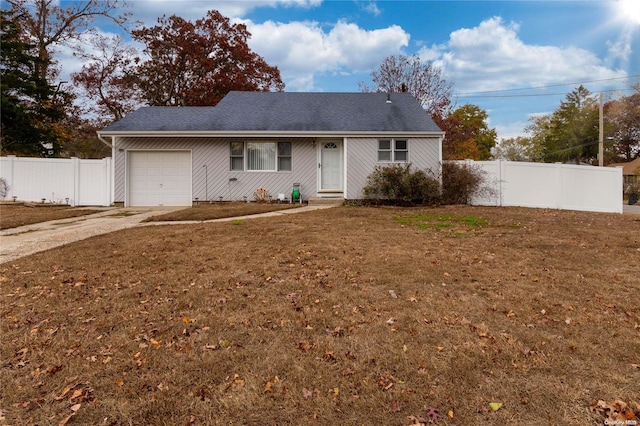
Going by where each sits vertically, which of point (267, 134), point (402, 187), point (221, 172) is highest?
point (267, 134)

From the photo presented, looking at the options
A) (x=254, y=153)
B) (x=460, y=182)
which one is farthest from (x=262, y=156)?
(x=460, y=182)

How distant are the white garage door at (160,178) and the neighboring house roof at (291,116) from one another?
106 cm

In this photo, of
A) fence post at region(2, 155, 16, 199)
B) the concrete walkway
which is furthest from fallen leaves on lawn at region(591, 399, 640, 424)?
fence post at region(2, 155, 16, 199)

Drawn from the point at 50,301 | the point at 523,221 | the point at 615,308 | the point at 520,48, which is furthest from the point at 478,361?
the point at 520,48

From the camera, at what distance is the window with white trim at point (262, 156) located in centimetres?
1444

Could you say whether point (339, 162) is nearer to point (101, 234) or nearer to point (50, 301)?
point (101, 234)

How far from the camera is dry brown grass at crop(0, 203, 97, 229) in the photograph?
9.62 meters

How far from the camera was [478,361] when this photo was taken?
2859mm

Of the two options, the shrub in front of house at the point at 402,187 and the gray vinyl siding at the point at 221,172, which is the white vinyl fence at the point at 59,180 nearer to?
the gray vinyl siding at the point at 221,172

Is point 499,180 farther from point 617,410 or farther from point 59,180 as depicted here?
point 59,180

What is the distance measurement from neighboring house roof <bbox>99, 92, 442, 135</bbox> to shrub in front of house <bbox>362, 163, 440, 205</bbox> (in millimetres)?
1714

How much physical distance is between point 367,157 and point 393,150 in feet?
3.43

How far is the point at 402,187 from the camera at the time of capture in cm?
1314

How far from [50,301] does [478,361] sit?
446 cm
